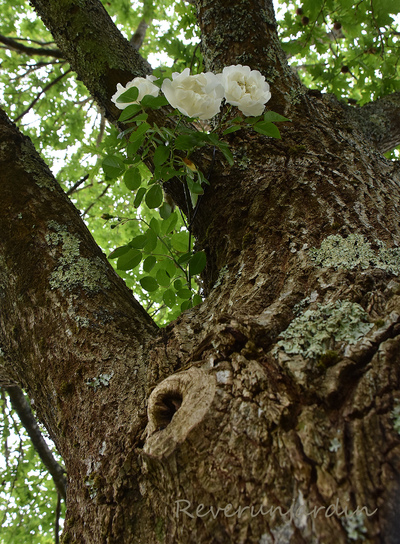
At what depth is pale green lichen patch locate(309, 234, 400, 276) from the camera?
1071mm

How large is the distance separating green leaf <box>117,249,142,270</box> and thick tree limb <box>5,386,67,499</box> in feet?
9.02

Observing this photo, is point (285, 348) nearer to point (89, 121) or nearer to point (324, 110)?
point (324, 110)

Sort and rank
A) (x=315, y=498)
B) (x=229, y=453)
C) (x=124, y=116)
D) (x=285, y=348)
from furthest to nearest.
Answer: (x=124, y=116), (x=285, y=348), (x=229, y=453), (x=315, y=498)

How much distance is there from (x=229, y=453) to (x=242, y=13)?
2.55m

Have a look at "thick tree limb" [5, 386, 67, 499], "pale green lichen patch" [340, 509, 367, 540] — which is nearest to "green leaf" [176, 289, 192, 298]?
"pale green lichen patch" [340, 509, 367, 540]

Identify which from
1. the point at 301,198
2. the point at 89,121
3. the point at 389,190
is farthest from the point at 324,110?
the point at 89,121

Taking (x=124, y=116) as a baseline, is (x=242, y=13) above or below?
above

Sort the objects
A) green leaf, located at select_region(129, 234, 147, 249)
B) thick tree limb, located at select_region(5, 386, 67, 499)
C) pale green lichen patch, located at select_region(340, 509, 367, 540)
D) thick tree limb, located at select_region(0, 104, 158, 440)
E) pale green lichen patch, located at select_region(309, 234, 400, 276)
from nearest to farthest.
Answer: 1. pale green lichen patch, located at select_region(340, 509, 367, 540)
2. pale green lichen patch, located at select_region(309, 234, 400, 276)
3. thick tree limb, located at select_region(0, 104, 158, 440)
4. green leaf, located at select_region(129, 234, 147, 249)
5. thick tree limb, located at select_region(5, 386, 67, 499)

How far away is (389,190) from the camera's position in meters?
1.52

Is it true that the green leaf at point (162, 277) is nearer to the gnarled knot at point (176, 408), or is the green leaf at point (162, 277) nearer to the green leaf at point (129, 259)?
the green leaf at point (129, 259)

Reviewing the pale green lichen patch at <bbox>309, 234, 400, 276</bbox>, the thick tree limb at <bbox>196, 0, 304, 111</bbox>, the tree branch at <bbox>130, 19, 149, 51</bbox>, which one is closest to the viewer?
the pale green lichen patch at <bbox>309, 234, 400, 276</bbox>

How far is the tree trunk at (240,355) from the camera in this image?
0.67 meters

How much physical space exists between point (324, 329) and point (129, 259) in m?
0.82

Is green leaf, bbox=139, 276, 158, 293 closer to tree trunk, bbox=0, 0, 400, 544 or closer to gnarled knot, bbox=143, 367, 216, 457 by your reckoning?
tree trunk, bbox=0, 0, 400, 544
